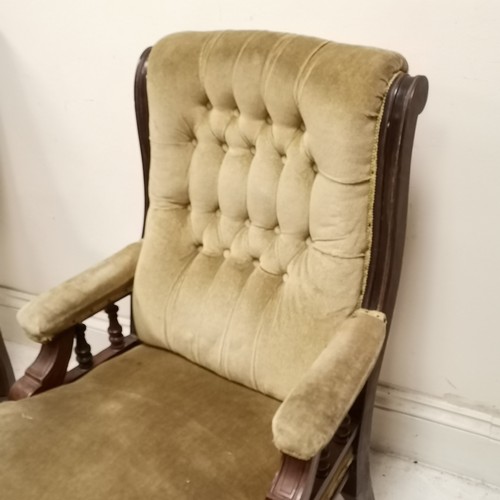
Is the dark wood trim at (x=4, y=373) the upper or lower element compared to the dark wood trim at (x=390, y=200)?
lower

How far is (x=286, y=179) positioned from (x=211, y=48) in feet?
0.95

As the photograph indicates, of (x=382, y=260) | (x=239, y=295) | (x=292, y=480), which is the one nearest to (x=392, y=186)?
(x=382, y=260)

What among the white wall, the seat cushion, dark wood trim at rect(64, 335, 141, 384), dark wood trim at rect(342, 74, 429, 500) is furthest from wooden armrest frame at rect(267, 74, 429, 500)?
dark wood trim at rect(64, 335, 141, 384)

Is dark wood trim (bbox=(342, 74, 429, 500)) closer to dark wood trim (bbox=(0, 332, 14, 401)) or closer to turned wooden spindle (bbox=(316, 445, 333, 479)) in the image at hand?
turned wooden spindle (bbox=(316, 445, 333, 479))

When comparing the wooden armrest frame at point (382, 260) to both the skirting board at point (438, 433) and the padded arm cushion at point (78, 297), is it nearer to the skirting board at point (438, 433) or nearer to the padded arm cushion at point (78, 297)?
the skirting board at point (438, 433)

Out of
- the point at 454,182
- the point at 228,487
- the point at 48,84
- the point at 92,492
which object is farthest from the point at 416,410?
the point at 48,84

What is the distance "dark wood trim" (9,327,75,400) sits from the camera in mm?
1212

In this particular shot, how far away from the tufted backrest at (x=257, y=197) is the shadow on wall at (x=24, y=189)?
608 mm

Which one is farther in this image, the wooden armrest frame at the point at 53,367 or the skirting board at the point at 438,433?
the skirting board at the point at 438,433

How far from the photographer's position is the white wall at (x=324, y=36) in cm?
118

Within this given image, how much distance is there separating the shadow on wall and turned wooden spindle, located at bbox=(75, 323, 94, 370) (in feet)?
2.03

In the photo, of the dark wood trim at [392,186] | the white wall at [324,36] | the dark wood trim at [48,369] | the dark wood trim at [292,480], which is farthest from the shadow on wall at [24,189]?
the dark wood trim at [292,480]

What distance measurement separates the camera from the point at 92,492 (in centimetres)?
96

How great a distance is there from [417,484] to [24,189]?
1401 millimetres
